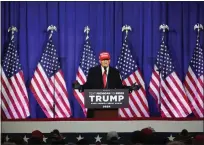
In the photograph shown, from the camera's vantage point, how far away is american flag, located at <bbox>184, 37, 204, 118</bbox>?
31.2ft

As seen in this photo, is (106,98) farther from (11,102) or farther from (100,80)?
(11,102)

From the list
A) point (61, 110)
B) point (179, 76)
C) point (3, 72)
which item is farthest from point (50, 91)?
point (179, 76)

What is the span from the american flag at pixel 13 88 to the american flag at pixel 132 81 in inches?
80.5

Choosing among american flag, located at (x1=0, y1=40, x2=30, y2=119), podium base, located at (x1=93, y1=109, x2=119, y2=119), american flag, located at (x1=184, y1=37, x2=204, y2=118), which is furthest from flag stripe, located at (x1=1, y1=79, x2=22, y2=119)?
american flag, located at (x1=184, y1=37, x2=204, y2=118)

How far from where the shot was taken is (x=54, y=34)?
9.60m

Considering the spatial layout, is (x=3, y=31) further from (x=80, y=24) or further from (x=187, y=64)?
(x=187, y=64)

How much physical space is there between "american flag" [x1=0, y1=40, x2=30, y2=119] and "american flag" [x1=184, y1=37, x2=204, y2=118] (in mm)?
3465

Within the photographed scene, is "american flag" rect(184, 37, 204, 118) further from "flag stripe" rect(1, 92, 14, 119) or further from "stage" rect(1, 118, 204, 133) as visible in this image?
"flag stripe" rect(1, 92, 14, 119)

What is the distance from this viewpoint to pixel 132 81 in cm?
952

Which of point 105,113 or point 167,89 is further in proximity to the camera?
point 167,89

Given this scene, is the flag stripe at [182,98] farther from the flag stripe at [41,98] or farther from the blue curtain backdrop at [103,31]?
the flag stripe at [41,98]

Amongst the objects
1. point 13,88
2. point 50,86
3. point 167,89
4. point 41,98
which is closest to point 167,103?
point 167,89

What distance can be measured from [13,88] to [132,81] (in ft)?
8.23

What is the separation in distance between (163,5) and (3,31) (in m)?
3.47
